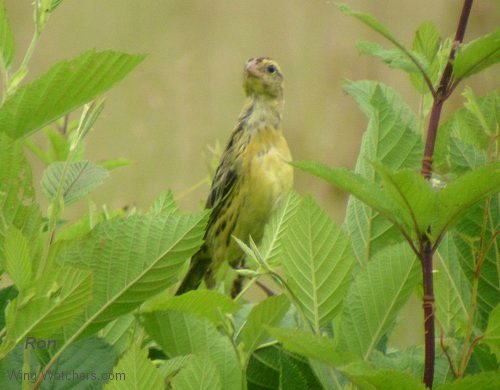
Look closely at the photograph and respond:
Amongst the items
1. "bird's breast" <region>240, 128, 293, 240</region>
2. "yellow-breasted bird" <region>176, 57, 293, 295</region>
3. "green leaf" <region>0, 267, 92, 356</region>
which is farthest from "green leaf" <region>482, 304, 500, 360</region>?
"bird's breast" <region>240, 128, 293, 240</region>

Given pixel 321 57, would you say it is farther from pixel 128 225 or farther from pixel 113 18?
pixel 128 225

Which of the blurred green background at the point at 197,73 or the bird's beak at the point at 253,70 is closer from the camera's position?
the bird's beak at the point at 253,70

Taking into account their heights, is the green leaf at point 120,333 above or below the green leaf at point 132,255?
below

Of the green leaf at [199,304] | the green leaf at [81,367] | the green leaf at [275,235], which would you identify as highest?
the green leaf at [275,235]

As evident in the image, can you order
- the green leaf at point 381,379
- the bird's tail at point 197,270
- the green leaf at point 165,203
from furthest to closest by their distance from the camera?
the bird's tail at point 197,270
the green leaf at point 165,203
the green leaf at point 381,379

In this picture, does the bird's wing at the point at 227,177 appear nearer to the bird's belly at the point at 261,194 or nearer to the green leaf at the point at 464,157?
the bird's belly at the point at 261,194

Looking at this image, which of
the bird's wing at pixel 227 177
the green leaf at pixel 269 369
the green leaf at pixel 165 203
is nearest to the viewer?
the green leaf at pixel 269 369

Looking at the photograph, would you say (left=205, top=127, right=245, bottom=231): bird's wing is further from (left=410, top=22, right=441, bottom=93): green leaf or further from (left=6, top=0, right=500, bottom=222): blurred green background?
(left=410, top=22, right=441, bottom=93): green leaf

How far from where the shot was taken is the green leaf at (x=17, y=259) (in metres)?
0.74

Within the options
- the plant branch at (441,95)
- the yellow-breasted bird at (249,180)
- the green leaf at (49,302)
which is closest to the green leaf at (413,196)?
the plant branch at (441,95)

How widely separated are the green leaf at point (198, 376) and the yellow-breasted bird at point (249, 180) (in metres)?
2.05

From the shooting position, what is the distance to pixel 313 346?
703 millimetres

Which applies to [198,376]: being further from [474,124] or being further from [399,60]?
[474,124]

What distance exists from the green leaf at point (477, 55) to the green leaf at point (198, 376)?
1.03 feet
